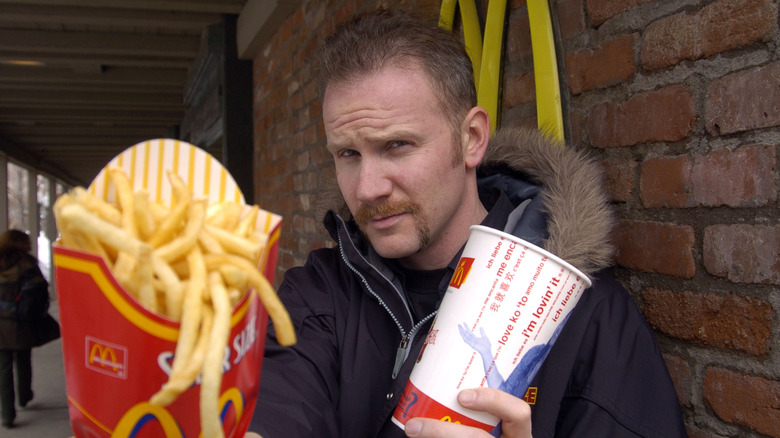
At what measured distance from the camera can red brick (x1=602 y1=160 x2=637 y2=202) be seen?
1.34 metres

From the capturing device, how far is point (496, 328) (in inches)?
35.1

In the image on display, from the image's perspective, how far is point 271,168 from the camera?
4.04 meters

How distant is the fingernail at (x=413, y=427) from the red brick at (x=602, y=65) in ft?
3.02

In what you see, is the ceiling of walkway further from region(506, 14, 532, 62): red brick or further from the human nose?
the human nose

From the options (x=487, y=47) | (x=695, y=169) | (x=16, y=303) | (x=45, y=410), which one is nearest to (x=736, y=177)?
(x=695, y=169)

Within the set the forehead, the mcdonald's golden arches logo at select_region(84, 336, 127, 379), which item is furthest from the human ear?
the mcdonald's golden arches logo at select_region(84, 336, 127, 379)

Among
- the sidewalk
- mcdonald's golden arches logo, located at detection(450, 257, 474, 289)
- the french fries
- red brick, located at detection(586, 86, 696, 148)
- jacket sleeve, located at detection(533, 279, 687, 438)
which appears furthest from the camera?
the sidewalk

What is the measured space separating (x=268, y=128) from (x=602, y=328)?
10.8 ft

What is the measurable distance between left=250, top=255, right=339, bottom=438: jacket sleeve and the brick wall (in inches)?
27.8

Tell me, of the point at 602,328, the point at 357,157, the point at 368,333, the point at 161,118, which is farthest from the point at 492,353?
the point at 161,118

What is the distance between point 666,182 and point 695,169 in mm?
78

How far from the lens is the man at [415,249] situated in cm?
110

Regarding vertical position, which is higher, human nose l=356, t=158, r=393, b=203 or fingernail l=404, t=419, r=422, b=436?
human nose l=356, t=158, r=393, b=203

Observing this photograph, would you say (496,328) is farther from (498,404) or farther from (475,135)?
(475,135)
